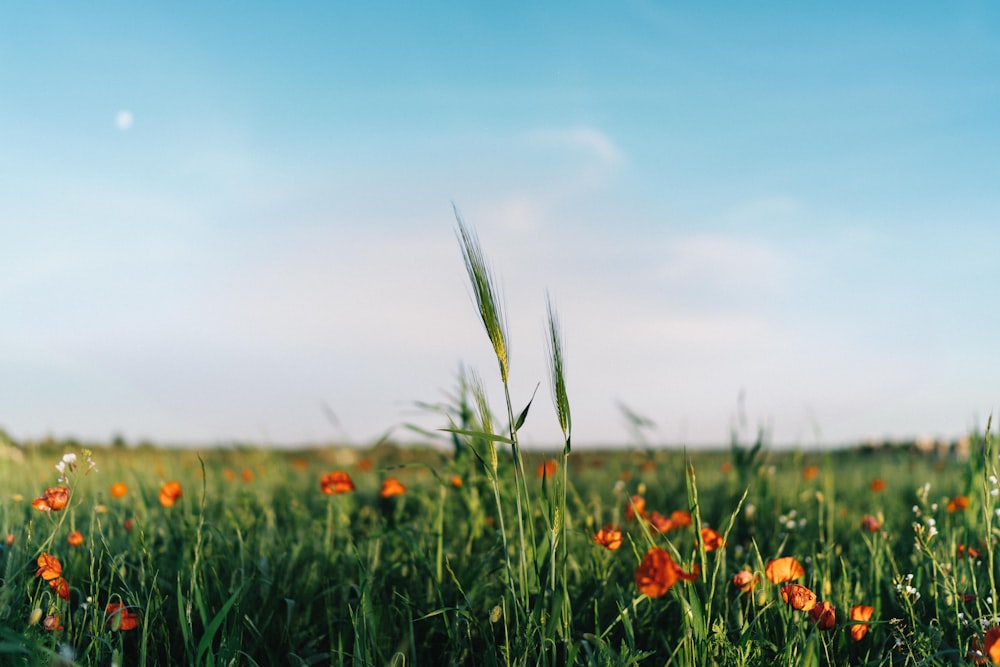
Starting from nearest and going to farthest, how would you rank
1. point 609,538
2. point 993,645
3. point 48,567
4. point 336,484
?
point 993,645, point 48,567, point 609,538, point 336,484

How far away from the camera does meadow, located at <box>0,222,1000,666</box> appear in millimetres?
1693

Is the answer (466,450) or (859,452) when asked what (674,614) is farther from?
(859,452)

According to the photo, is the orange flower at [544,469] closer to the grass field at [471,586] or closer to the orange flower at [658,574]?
the grass field at [471,586]

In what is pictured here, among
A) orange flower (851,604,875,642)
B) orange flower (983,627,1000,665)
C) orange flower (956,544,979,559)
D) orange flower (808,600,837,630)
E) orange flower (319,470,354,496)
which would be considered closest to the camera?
orange flower (983,627,1000,665)

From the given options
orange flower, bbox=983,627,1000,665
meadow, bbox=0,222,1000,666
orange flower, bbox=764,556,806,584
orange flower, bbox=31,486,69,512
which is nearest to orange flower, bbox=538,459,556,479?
meadow, bbox=0,222,1000,666

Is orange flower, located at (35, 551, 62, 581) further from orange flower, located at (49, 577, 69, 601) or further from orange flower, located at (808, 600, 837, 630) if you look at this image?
orange flower, located at (808, 600, 837, 630)

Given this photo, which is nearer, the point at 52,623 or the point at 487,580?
the point at 52,623

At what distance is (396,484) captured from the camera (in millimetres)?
2920

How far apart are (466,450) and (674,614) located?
1.01m

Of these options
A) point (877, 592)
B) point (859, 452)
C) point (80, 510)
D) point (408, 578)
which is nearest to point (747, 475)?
point (877, 592)

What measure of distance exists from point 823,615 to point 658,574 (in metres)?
0.67

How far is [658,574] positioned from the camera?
4.68ft

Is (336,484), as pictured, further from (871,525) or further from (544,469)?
(871,525)

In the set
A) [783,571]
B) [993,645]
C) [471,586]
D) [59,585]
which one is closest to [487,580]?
[471,586]
